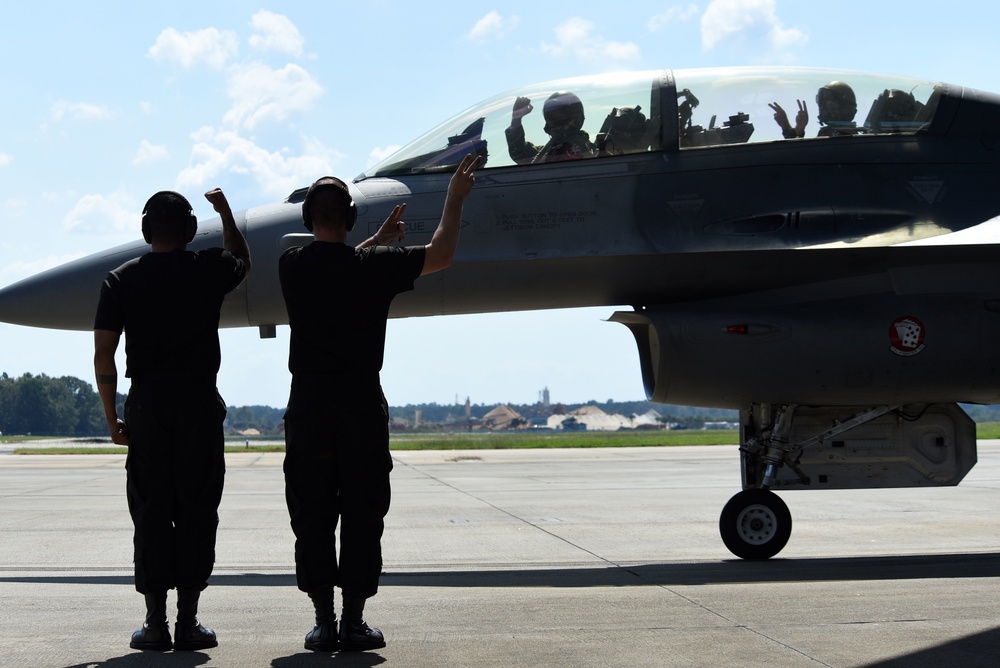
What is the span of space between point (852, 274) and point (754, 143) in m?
1.25

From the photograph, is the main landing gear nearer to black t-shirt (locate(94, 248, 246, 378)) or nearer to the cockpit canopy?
the cockpit canopy

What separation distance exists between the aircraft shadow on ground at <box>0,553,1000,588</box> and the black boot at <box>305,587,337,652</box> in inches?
86.2

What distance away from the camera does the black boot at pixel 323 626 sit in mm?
4348

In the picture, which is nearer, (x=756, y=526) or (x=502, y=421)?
(x=756, y=526)

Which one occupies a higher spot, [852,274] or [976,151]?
[976,151]

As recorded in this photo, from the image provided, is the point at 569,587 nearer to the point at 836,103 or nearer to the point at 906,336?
the point at 906,336

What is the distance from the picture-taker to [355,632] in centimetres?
438

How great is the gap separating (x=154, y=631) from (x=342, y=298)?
1.63 m

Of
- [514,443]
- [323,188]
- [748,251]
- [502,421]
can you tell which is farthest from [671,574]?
[502,421]

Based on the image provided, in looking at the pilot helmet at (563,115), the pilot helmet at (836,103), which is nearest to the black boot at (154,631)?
the pilot helmet at (563,115)

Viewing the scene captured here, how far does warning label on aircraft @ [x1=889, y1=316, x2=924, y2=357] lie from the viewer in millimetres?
7598

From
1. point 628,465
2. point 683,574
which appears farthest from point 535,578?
point 628,465

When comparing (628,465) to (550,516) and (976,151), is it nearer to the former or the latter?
(550,516)

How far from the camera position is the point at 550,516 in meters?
12.0
